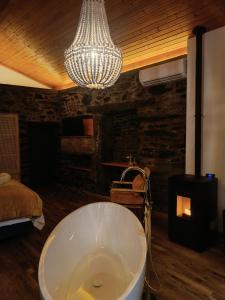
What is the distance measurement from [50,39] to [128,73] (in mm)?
1482

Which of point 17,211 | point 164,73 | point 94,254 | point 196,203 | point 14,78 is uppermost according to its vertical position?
point 14,78

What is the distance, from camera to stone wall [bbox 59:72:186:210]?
379 cm

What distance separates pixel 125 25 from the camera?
3354 mm

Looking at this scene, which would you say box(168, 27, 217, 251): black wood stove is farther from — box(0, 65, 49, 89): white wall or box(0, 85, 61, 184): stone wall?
box(0, 65, 49, 89): white wall

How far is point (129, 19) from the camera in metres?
3.21

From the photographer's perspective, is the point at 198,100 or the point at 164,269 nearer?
the point at 164,269

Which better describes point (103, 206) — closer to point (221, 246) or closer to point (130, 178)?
point (221, 246)

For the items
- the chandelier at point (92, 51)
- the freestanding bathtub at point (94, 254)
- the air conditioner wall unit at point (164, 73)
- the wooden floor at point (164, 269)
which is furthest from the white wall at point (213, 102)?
the chandelier at point (92, 51)

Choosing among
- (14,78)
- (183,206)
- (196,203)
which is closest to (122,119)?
(183,206)

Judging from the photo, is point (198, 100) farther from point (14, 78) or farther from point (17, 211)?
point (14, 78)

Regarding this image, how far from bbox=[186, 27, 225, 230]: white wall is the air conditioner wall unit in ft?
0.39

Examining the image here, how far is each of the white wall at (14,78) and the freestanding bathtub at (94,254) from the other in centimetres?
445

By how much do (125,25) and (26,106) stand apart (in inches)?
134

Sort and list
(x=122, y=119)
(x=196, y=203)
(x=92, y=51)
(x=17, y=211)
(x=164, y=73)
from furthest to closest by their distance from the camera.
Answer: (x=122, y=119) → (x=164, y=73) → (x=17, y=211) → (x=196, y=203) → (x=92, y=51)
